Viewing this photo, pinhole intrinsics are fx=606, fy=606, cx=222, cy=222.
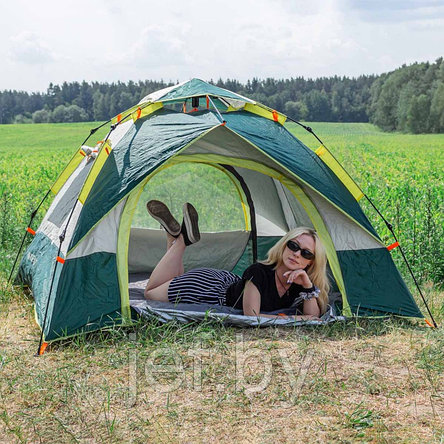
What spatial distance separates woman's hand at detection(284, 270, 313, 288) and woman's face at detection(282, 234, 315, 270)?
0.20 ft

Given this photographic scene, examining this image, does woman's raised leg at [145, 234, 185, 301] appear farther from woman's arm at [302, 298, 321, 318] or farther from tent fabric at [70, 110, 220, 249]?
woman's arm at [302, 298, 321, 318]

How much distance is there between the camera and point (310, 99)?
69812 mm

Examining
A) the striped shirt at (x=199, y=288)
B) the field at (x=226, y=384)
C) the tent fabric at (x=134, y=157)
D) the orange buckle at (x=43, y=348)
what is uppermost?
the tent fabric at (x=134, y=157)

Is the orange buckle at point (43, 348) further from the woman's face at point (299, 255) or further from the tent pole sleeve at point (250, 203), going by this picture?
the tent pole sleeve at point (250, 203)

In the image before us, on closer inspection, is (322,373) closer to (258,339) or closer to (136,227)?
(258,339)

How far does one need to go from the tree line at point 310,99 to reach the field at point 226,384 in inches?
2060

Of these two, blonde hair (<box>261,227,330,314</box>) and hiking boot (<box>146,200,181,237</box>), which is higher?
hiking boot (<box>146,200,181,237</box>)

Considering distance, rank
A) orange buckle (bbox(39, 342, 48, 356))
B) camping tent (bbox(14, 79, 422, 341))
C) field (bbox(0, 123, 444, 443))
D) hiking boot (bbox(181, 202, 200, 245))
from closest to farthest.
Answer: field (bbox(0, 123, 444, 443)) < orange buckle (bbox(39, 342, 48, 356)) < camping tent (bbox(14, 79, 422, 341)) < hiking boot (bbox(181, 202, 200, 245))

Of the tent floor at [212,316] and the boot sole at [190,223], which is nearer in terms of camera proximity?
the tent floor at [212,316]

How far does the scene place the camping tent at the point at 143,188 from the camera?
15.7 feet

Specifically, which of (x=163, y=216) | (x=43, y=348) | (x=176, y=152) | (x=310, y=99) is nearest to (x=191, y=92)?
(x=176, y=152)

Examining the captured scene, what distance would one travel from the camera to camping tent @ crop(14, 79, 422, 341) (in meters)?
4.79

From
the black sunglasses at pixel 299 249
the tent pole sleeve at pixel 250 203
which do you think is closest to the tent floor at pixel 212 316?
the black sunglasses at pixel 299 249

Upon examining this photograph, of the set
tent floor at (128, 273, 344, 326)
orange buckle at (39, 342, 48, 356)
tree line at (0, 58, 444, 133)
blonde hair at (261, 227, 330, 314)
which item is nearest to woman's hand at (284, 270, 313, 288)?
blonde hair at (261, 227, 330, 314)
